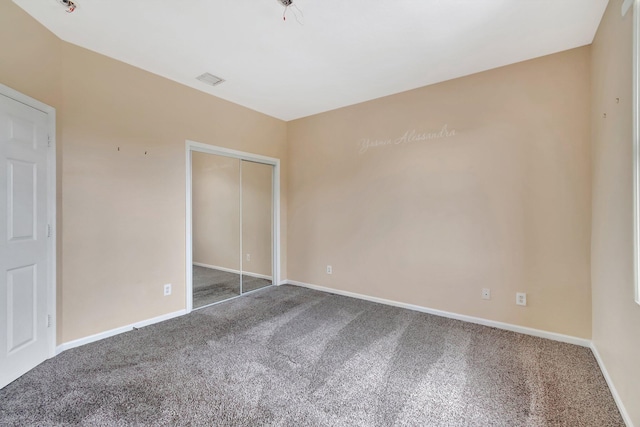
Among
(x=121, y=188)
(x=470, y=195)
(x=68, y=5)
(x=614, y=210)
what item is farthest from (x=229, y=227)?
(x=614, y=210)

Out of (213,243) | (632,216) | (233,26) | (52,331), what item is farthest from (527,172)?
(52,331)

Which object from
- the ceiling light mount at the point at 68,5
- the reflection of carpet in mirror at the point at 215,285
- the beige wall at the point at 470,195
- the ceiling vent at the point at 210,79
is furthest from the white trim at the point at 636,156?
the reflection of carpet in mirror at the point at 215,285

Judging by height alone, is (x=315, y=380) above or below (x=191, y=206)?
below

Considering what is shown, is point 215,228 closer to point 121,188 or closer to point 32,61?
point 121,188

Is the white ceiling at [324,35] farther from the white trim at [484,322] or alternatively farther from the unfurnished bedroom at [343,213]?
the white trim at [484,322]

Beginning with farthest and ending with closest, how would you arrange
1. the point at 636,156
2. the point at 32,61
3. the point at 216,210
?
the point at 216,210 → the point at 32,61 → the point at 636,156

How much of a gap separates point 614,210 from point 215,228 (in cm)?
409

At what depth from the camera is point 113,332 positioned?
105 inches

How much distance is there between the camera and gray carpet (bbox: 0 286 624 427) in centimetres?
164

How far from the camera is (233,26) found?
7.22 feet

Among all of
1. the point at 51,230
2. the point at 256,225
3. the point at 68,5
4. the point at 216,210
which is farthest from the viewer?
the point at 256,225

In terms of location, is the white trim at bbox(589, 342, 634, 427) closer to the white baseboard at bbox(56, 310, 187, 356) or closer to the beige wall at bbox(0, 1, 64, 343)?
the white baseboard at bbox(56, 310, 187, 356)

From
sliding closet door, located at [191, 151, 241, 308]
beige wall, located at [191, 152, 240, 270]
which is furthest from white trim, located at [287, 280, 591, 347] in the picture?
beige wall, located at [191, 152, 240, 270]

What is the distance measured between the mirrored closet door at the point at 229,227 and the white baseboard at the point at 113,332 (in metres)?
0.35
